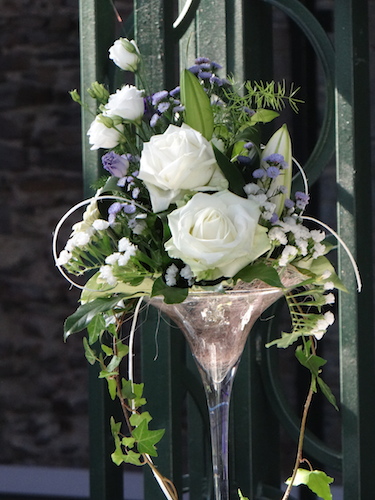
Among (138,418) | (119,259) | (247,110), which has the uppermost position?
(247,110)

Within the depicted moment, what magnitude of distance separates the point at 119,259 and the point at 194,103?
0.81 ft

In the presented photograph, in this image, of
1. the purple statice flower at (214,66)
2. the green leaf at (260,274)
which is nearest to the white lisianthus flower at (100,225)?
the green leaf at (260,274)

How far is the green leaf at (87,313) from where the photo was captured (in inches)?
44.0

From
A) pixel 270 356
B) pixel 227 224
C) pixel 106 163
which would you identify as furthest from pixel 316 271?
pixel 270 356

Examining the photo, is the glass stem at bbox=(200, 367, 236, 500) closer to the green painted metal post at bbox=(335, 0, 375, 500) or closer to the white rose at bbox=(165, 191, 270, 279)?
the white rose at bbox=(165, 191, 270, 279)

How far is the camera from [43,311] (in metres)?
4.45

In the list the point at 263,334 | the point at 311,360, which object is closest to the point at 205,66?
the point at 311,360

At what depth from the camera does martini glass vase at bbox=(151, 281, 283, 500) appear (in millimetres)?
1092

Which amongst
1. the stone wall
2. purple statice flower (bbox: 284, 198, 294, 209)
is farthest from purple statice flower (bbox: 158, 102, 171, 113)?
the stone wall

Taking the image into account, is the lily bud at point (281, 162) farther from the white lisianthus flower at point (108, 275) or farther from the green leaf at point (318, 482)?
the green leaf at point (318, 482)

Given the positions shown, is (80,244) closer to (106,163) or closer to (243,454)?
(106,163)

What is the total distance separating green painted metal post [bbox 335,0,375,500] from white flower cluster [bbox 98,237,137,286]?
60 centimetres

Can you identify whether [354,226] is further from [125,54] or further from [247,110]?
[125,54]

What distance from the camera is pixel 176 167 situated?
3.40 feet
